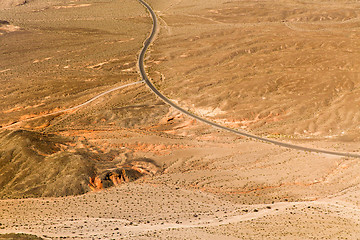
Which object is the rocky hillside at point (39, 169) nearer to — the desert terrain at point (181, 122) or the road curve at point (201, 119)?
the desert terrain at point (181, 122)

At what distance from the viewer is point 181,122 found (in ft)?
204

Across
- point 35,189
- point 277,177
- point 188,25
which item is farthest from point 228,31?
point 35,189

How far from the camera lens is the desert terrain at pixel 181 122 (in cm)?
4109

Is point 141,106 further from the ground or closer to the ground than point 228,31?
closer to the ground

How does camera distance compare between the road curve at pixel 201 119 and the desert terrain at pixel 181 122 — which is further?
the road curve at pixel 201 119

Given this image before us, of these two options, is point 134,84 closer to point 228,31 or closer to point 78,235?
point 228,31

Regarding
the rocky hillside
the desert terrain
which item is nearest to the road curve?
the desert terrain

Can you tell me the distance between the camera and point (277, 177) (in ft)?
163

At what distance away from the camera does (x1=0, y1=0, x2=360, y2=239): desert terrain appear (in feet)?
135

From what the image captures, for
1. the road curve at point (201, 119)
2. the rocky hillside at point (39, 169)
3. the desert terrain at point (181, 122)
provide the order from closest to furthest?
the desert terrain at point (181, 122) < the rocky hillside at point (39, 169) < the road curve at point (201, 119)

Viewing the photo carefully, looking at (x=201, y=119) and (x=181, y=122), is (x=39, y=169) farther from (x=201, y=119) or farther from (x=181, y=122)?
(x=201, y=119)

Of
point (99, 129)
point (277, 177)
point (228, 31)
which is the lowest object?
point (277, 177)

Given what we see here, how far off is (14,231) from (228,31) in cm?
7180

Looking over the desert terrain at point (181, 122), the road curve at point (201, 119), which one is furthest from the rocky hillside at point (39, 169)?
the road curve at point (201, 119)
